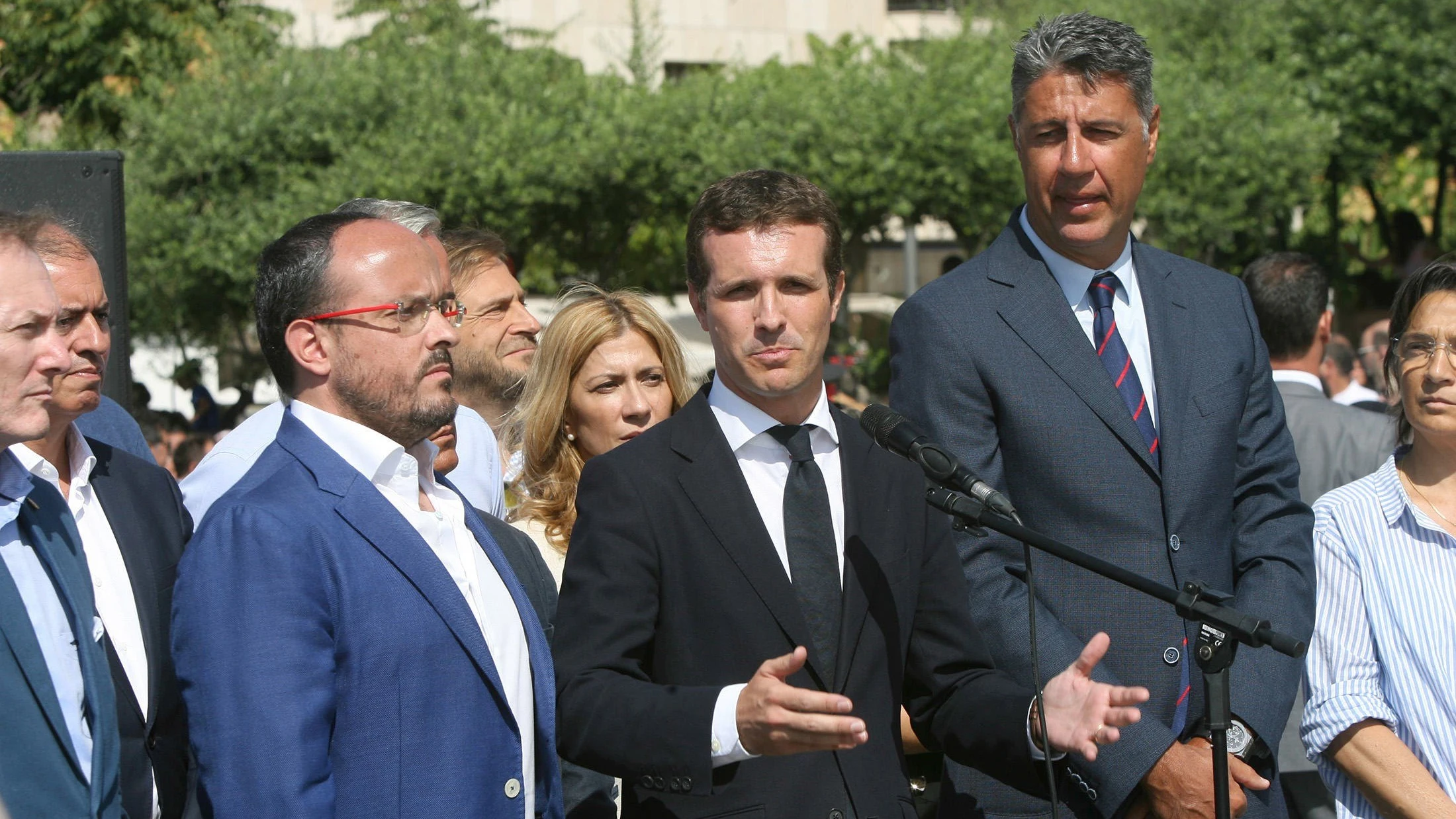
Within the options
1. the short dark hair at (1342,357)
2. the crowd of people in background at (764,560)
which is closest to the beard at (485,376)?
the crowd of people in background at (764,560)

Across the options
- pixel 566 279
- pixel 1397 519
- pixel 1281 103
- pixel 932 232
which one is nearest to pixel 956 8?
pixel 932 232

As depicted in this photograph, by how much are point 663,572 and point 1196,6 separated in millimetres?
22734

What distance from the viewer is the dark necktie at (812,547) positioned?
291 cm

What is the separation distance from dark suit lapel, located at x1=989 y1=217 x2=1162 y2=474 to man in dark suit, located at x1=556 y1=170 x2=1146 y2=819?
1.53 feet

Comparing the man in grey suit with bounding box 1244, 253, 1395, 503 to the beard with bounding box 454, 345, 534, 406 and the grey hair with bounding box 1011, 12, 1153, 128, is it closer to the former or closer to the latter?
the grey hair with bounding box 1011, 12, 1153, 128

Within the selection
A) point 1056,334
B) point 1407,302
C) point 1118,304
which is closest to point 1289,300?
point 1407,302

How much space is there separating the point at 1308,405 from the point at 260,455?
171 inches

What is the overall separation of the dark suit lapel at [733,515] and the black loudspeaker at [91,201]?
3.18 m

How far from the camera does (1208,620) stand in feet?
8.62

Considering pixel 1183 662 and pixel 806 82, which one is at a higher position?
pixel 806 82

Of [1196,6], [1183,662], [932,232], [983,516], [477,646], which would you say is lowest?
[932,232]

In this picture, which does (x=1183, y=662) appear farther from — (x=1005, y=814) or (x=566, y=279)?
(x=566, y=279)

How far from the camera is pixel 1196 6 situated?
23.3m

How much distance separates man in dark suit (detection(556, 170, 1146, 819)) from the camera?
109 inches
